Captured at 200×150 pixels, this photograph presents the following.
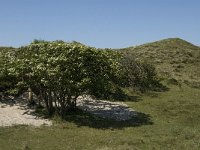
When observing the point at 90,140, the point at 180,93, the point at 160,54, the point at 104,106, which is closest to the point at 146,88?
the point at 180,93

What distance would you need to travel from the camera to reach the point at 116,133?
28359 mm

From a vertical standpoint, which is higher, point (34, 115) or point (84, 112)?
point (84, 112)

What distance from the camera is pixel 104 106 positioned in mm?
38188

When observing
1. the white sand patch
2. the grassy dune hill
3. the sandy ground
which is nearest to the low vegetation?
Answer: the white sand patch

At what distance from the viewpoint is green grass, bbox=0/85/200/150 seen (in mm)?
24688

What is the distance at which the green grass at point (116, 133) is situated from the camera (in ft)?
81.0

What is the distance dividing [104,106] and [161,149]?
15.0 m

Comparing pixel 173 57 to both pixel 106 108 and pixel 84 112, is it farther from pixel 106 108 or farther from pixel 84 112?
pixel 84 112

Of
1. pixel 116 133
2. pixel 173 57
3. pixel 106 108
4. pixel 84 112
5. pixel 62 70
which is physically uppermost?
pixel 173 57

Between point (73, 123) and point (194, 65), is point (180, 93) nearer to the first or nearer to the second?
point (73, 123)

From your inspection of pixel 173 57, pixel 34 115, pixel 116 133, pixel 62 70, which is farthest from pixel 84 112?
pixel 173 57

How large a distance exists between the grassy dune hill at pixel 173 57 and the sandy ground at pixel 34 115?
80.9 ft

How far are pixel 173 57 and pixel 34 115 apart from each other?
53.3 m

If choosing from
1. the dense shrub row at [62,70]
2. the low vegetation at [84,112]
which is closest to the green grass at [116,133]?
the low vegetation at [84,112]
